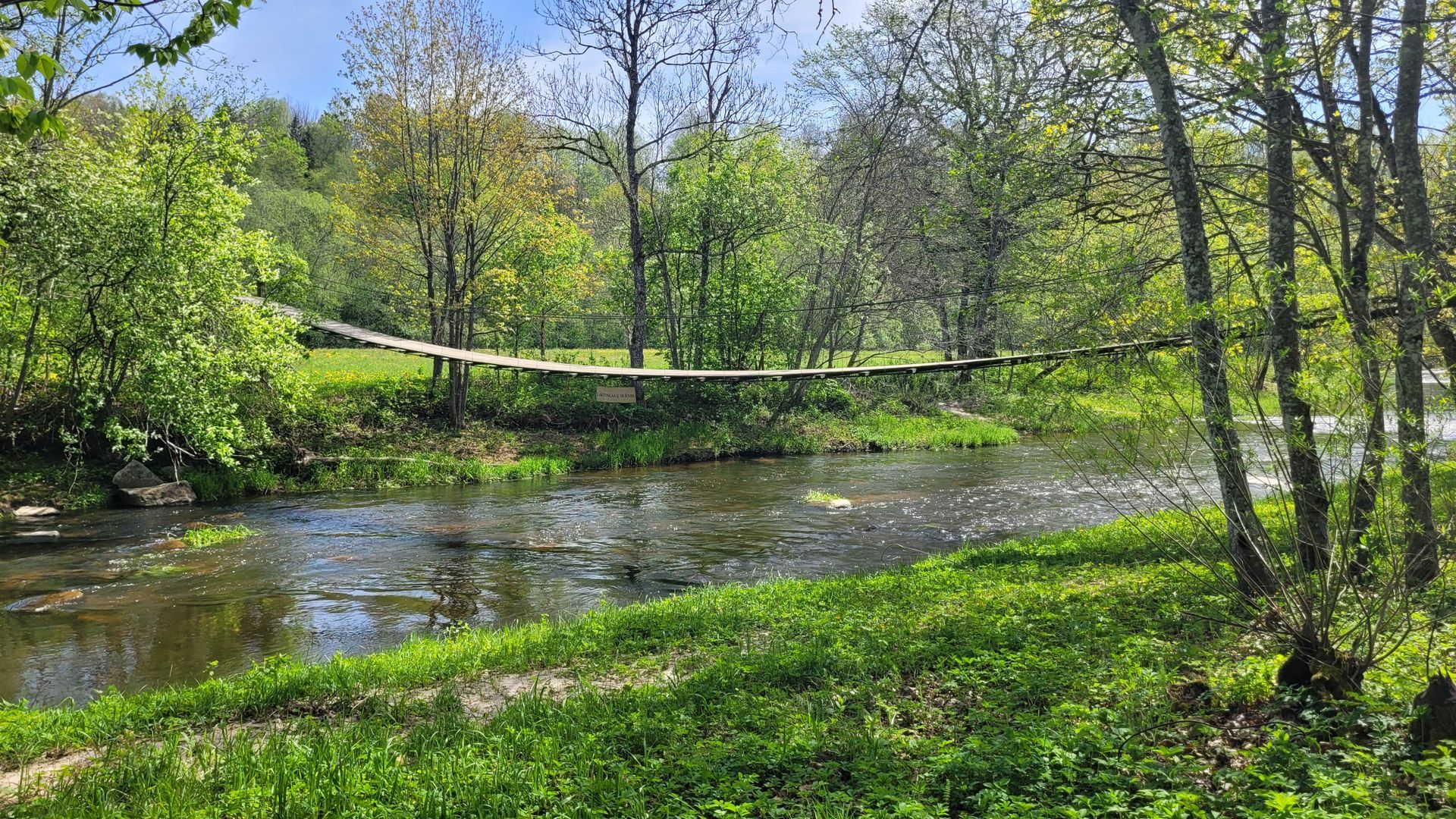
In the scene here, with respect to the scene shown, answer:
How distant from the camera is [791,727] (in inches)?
129

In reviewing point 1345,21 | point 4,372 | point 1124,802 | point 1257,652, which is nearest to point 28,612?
point 4,372

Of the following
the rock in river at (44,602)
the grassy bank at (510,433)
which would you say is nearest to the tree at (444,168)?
the grassy bank at (510,433)

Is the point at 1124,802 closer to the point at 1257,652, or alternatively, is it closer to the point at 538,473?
the point at 1257,652

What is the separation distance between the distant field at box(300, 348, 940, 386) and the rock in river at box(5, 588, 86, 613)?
33.3 ft

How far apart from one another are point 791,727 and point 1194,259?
345 cm

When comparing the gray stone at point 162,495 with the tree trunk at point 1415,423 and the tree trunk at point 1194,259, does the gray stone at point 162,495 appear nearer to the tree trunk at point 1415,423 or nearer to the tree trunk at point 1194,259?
the tree trunk at point 1194,259

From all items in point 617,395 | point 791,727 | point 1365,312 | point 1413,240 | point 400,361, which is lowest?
point 791,727

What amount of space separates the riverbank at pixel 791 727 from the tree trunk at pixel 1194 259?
552mm

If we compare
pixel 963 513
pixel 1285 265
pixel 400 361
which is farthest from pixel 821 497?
pixel 400 361

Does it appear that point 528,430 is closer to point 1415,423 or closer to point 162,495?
point 162,495

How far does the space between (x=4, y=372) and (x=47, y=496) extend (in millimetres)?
1805

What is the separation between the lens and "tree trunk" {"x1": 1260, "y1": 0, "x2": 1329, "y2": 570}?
4.21m

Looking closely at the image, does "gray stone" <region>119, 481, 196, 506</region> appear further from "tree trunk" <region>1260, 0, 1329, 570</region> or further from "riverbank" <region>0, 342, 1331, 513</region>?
"tree trunk" <region>1260, 0, 1329, 570</region>

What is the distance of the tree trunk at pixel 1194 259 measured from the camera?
407cm
